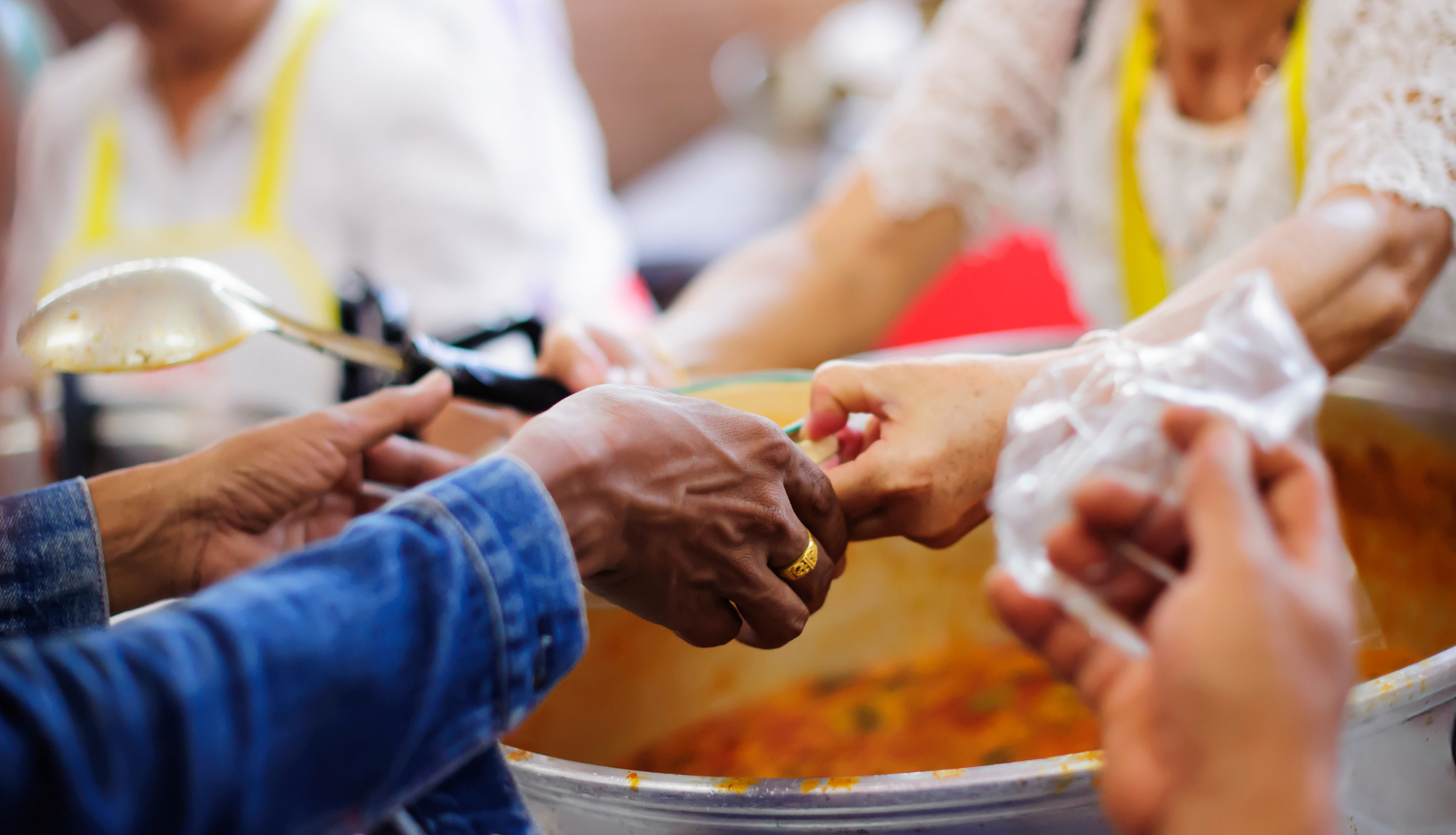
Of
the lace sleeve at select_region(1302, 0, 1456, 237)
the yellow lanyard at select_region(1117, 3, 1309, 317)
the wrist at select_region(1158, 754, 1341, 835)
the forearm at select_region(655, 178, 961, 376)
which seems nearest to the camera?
the wrist at select_region(1158, 754, 1341, 835)

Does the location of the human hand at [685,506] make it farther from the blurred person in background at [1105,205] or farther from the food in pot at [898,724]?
the food in pot at [898,724]

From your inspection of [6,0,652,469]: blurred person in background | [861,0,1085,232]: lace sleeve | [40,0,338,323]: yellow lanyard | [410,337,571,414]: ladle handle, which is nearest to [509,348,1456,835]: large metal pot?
[410,337,571,414]: ladle handle

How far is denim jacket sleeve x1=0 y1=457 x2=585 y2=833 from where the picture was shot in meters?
0.30

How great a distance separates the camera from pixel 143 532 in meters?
0.58

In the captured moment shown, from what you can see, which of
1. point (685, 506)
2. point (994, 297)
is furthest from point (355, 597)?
point (994, 297)

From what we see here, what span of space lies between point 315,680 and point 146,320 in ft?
1.07

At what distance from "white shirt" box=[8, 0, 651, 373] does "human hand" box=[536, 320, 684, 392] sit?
57 cm

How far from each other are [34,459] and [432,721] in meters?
0.80

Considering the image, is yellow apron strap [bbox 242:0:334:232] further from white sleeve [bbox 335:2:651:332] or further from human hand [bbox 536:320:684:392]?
human hand [bbox 536:320:684:392]

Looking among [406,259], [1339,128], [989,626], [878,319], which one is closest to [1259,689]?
[1339,128]

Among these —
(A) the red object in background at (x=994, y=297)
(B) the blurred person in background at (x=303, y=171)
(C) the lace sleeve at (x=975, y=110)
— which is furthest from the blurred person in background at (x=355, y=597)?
(A) the red object in background at (x=994, y=297)

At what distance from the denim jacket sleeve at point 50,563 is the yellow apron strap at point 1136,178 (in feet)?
2.90

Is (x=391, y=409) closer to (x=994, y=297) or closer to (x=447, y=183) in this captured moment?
(x=447, y=183)

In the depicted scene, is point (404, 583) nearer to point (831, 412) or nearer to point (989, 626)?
point (831, 412)
